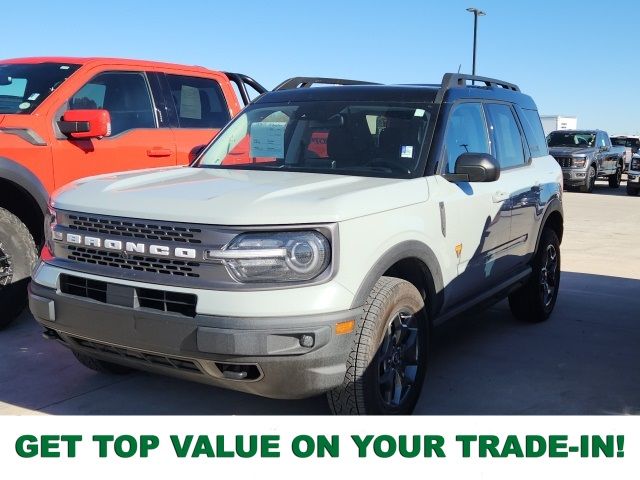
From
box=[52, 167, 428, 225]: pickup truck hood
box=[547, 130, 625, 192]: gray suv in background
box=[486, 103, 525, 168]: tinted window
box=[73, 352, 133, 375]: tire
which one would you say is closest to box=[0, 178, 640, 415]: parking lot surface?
box=[73, 352, 133, 375]: tire

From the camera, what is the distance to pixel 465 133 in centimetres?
446

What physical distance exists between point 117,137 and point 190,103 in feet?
3.25

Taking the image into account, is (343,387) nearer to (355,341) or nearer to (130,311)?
(355,341)

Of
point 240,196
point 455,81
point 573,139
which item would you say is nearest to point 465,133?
point 455,81

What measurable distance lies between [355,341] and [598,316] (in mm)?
3720

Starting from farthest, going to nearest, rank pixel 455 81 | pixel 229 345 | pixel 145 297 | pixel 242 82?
pixel 242 82 → pixel 455 81 → pixel 145 297 → pixel 229 345

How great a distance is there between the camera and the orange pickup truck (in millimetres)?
5074

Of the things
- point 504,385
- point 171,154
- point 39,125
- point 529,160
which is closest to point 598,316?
point 529,160

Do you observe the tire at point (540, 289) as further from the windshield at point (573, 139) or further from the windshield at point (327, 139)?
the windshield at point (573, 139)

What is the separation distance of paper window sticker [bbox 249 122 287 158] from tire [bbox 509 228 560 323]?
2.42m

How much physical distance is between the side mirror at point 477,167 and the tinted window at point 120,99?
3.07 metres

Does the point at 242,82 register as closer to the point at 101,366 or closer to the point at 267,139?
the point at 267,139

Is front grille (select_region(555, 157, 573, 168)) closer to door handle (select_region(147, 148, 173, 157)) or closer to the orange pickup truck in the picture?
the orange pickup truck

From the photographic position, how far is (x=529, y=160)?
5.57 metres
